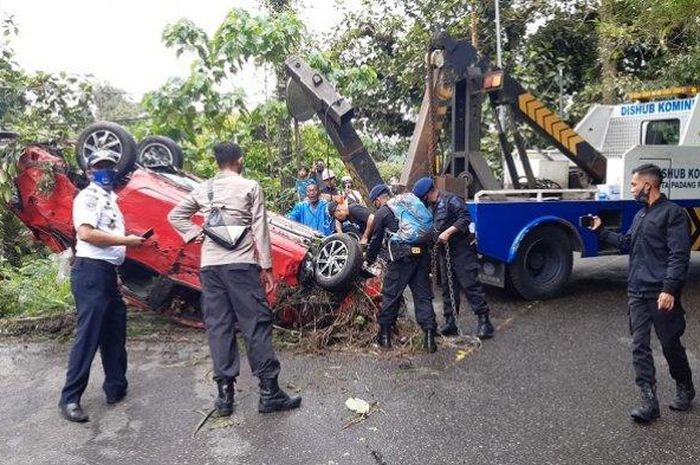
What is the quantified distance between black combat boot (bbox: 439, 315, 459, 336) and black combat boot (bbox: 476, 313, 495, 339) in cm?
22

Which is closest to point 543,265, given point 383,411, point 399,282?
point 399,282

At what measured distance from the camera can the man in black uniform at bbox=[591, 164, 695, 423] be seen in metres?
4.05

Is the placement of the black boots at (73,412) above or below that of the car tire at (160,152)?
below

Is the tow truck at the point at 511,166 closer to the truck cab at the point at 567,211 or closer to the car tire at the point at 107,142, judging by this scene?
the truck cab at the point at 567,211

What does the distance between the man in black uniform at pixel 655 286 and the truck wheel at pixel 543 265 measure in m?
3.17

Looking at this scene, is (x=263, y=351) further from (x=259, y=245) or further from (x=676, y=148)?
(x=676, y=148)

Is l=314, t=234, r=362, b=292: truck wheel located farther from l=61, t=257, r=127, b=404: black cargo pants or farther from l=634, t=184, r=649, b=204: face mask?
l=634, t=184, r=649, b=204: face mask

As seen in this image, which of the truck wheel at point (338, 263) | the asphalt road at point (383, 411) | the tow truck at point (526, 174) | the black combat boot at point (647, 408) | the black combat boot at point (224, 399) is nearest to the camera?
the asphalt road at point (383, 411)

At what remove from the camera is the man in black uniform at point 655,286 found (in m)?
4.05

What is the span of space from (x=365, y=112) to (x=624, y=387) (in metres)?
13.3

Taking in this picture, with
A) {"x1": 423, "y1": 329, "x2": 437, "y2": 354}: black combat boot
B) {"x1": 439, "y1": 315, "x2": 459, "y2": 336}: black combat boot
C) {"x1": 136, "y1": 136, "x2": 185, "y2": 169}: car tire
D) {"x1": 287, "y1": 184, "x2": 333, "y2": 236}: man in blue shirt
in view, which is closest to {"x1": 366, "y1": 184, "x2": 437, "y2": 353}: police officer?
{"x1": 423, "y1": 329, "x2": 437, "y2": 354}: black combat boot

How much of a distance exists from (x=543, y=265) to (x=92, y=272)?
534cm

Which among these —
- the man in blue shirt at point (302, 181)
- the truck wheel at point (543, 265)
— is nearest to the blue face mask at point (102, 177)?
the truck wheel at point (543, 265)

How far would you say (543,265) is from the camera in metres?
7.75
